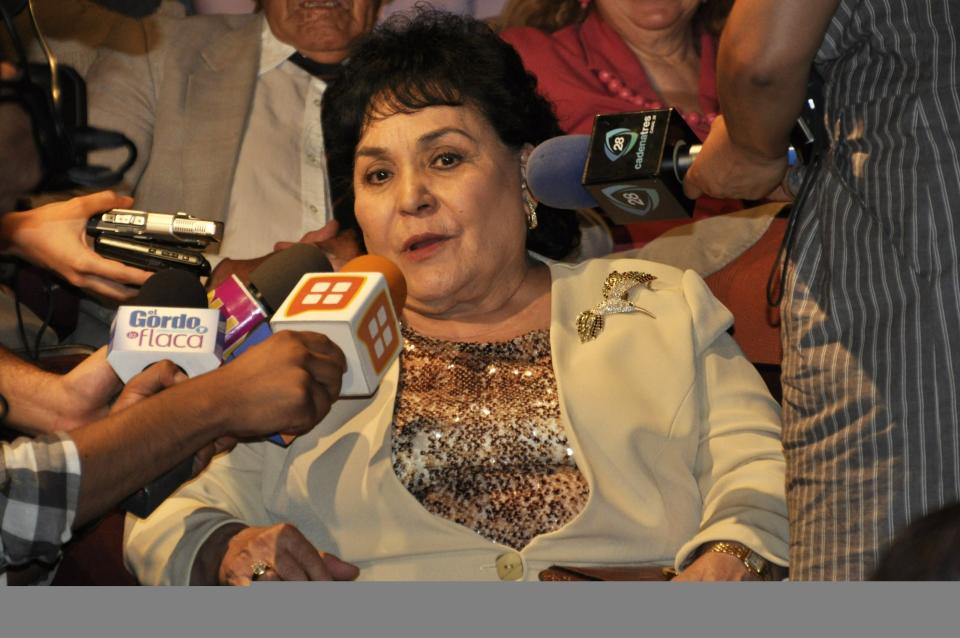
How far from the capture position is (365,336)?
2066mm

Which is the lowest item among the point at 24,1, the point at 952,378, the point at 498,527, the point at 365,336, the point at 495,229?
the point at 498,527

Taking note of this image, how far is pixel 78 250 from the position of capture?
2883 millimetres

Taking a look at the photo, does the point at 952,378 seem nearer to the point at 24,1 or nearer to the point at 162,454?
the point at 162,454

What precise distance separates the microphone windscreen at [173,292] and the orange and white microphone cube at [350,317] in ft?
0.77

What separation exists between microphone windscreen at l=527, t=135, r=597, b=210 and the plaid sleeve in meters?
0.99

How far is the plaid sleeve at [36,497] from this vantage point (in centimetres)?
178

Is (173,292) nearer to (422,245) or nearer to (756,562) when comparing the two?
(422,245)

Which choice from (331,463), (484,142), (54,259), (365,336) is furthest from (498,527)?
(54,259)

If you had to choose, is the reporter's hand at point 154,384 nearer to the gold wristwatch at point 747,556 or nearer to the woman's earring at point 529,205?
the gold wristwatch at point 747,556

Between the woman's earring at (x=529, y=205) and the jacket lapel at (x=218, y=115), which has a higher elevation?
the woman's earring at (x=529, y=205)

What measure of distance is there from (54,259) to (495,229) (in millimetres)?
1030

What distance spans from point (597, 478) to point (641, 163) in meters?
0.64

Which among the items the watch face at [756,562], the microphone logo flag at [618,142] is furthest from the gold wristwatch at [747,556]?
the microphone logo flag at [618,142]

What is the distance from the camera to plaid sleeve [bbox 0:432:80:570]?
5.84ft
